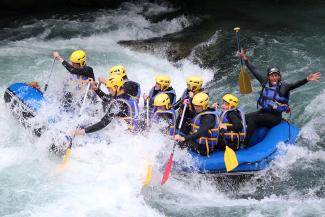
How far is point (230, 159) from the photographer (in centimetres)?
653

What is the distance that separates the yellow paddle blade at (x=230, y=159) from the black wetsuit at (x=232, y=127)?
256 millimetres

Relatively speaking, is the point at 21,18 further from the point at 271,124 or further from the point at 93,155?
the point at 271,124

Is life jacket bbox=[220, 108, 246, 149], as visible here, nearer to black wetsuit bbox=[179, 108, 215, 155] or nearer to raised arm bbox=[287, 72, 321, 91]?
black wetsuit bbox=[179, 108, 215, 155]

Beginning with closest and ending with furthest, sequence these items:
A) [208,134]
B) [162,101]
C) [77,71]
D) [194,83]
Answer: [208,134] → [162,101] → [194,83] → [77,71]

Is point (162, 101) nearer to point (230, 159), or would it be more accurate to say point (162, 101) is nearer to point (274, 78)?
point (230, 159)

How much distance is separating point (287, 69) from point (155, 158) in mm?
5123

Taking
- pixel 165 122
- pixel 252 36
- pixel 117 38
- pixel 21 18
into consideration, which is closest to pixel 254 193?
pixel 165 122

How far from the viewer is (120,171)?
7.14 m

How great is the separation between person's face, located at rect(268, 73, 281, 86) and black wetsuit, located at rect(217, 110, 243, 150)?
88cm

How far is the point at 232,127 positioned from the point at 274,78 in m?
1.13

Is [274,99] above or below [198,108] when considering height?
below

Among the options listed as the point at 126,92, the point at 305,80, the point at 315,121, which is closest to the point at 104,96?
the point at 126,92

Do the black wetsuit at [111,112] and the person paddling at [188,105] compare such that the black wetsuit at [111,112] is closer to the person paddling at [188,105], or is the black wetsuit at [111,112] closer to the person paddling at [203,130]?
the person paddling at [188,105]

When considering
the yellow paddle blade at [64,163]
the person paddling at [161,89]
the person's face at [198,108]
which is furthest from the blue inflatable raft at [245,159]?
the yellow paddle blade at [64,163]
